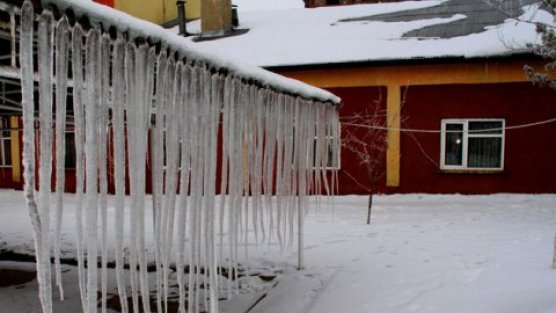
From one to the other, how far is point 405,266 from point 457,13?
36.4 feet

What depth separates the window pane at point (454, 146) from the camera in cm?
1122

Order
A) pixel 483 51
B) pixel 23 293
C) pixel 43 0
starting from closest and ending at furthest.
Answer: pixel 43 0 → pixel 23 293 → pixel 483 51

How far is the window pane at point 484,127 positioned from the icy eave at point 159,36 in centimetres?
881

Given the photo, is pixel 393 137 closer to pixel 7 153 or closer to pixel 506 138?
pixel 506 138

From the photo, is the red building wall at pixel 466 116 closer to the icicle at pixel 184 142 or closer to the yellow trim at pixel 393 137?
the yellow trim at pixel 393 137

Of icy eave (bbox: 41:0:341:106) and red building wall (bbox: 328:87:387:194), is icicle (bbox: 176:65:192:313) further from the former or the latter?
→ red building wall (bbox: 328:87:387:194)

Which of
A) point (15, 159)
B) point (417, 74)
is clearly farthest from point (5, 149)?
point (417, 74)

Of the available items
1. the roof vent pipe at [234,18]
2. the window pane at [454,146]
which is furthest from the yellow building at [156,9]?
the window pane at [454,146]

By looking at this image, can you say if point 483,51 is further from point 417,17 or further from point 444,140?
point 417,17

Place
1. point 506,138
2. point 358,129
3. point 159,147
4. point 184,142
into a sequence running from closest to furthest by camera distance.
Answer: point 159,147 < point 184,142 < point 506,138 < point 358,129

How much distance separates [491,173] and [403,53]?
3.69m

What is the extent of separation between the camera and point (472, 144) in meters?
11.1

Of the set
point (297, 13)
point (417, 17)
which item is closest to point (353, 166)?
point (417, 17)

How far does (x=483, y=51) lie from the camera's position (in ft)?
34.1
